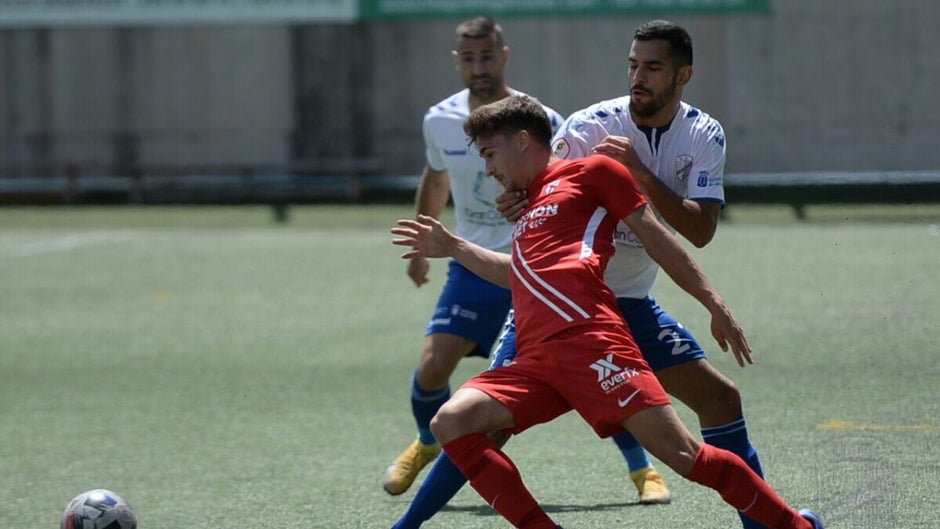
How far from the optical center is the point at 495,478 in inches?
188

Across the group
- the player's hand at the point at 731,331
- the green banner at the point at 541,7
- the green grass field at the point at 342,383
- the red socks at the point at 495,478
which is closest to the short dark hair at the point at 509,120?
the player's hand at the point at 731,331

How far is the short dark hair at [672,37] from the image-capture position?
5.27 meters

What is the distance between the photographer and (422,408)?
23.3 ft

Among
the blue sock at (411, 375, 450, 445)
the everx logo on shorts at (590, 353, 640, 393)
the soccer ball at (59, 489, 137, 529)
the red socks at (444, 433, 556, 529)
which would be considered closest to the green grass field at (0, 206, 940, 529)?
the blue sock at (411, 375, 450, 445)

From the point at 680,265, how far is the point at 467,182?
8.46 feet

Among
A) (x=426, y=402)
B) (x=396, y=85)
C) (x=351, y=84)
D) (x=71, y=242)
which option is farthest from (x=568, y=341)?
(x=351, y=84)

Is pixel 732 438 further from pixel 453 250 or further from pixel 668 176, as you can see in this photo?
pixel 453 250

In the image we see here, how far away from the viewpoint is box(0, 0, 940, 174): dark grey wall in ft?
82.1

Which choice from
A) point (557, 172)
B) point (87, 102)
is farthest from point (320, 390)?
point (87, 102)

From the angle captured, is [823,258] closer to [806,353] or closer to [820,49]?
[806,353]

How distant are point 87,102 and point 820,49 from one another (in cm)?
1377

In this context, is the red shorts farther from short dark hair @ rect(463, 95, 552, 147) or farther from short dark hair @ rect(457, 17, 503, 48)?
short dark hair @ rect(457, 17, 503, 48)

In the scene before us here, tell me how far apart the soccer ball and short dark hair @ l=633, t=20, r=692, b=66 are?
2.66 m

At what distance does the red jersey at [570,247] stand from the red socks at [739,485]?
0.55 metres
